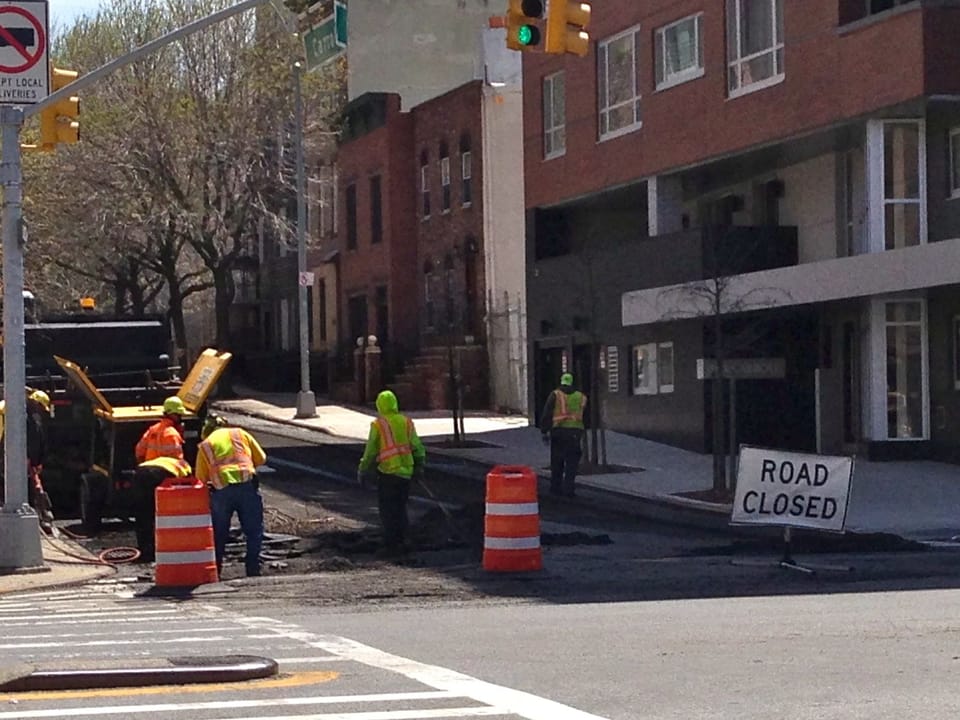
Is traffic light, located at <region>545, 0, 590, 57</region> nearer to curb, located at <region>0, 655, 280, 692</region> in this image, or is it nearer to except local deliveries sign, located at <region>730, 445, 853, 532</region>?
except local deliveries sign, located at <region>730, 445, 853, 532</region>

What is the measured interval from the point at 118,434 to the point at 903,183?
14710 millimetres

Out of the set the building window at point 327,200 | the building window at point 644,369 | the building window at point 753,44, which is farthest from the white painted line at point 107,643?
the building window at point 327,200

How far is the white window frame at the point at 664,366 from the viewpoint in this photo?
35.6 metres

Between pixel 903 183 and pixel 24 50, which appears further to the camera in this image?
pixel 903 183

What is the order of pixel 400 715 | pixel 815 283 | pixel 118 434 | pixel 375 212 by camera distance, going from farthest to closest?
pixel 375 212 → pixel 815 283 → pixel 118 434 → pixel 400 715

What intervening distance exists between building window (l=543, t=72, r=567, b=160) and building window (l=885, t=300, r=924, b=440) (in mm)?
11656

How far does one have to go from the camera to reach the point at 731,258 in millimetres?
32938

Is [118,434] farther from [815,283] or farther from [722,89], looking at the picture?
[722,89]

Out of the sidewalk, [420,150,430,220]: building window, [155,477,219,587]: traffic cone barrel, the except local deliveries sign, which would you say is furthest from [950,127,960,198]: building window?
[420,150,430,220]: building window

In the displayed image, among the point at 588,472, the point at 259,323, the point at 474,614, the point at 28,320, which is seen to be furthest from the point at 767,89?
the point at 259,323

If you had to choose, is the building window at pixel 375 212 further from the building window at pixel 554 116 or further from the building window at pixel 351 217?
the building window at pixel 554 116

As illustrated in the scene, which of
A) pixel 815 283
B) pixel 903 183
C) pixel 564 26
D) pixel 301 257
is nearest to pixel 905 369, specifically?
pixel 815 283

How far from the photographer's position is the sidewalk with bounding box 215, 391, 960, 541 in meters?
24.0

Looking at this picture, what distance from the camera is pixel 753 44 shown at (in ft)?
108
